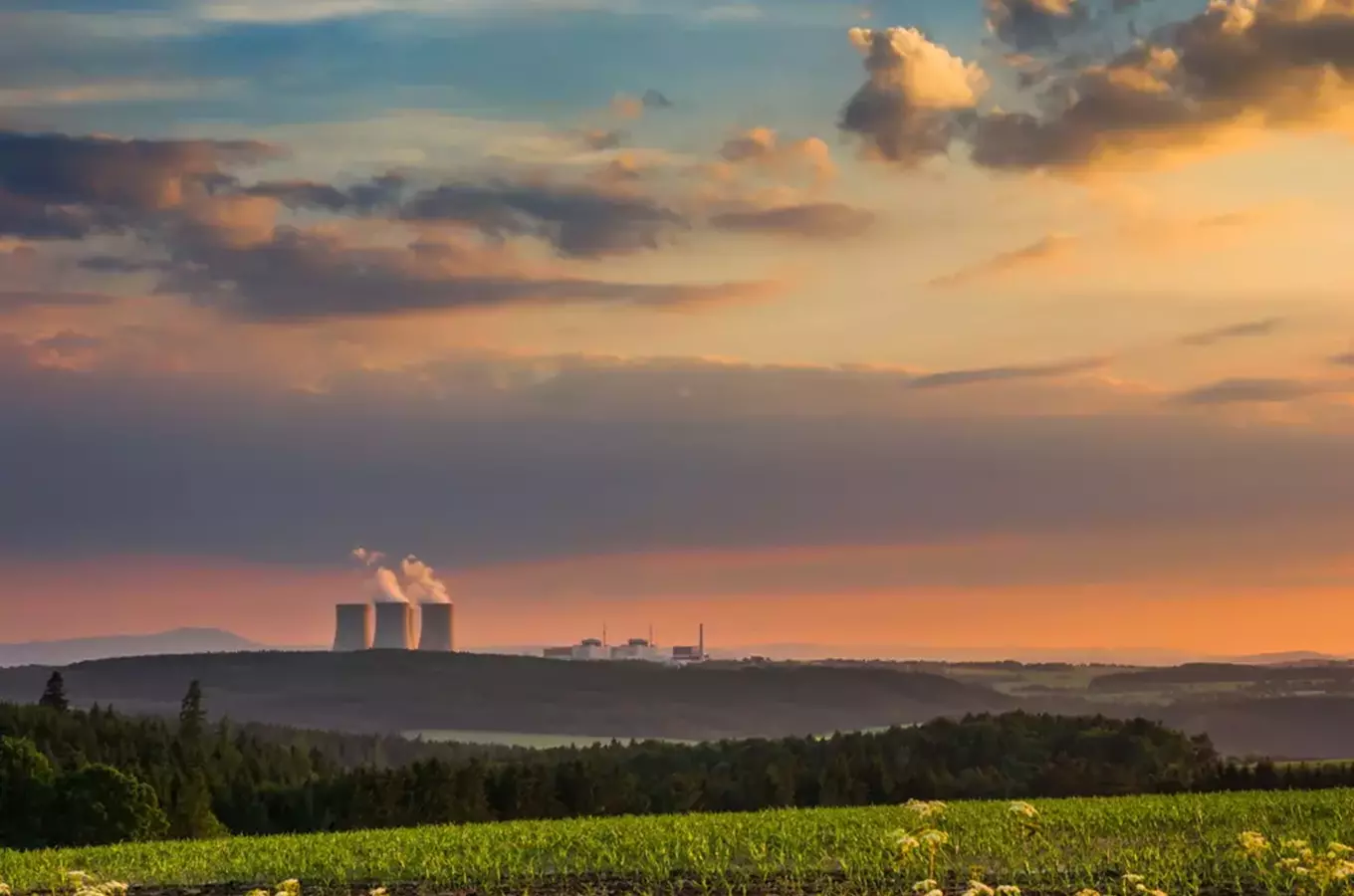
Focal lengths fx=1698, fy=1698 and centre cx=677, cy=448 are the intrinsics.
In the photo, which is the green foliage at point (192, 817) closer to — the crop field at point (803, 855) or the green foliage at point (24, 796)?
the green foliage at point (24, 796)

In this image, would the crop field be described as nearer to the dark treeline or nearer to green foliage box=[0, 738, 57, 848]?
the dark treeline

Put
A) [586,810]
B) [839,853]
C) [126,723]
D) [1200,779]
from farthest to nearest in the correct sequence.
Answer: [126,723]
[586,810]
[1200,779]
[839,853]

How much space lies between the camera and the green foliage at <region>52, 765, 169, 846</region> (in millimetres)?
71125

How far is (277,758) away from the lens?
620ft

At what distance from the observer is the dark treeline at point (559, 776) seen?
7419 cm

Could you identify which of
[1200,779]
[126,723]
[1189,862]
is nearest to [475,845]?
[1189,862]

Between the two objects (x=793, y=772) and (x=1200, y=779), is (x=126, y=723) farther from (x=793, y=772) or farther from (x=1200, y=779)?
(x=1200, y=779)

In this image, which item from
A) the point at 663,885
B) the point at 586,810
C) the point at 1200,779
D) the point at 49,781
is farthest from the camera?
the point at 586,810

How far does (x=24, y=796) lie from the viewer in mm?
76562

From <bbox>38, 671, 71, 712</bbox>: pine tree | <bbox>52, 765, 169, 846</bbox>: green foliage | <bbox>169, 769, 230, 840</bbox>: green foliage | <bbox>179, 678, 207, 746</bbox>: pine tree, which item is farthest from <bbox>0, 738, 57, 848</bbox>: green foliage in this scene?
<bbox>38, 671, 71, 712</bbox>: pine tree

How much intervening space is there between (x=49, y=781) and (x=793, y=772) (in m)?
51.3

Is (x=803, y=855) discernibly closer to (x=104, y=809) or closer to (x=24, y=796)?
(x=104, y=809)

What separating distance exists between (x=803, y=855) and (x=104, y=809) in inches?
2096

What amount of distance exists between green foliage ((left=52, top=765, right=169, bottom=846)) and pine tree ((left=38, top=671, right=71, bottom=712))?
108198mm
